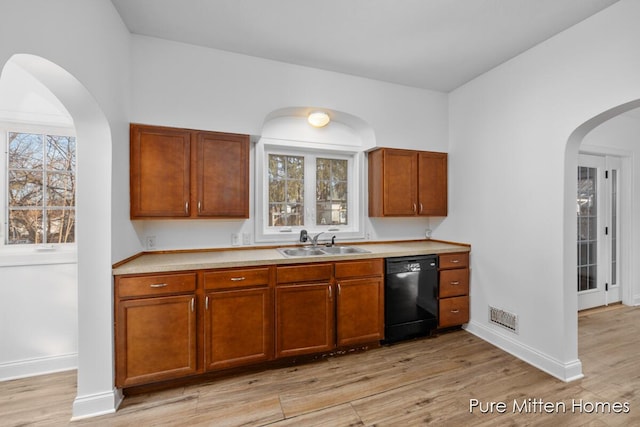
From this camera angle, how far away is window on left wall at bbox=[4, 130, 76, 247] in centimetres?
235

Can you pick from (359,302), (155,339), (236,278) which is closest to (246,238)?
(236,278)

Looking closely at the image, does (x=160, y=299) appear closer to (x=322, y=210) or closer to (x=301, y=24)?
(x=322, y=210)

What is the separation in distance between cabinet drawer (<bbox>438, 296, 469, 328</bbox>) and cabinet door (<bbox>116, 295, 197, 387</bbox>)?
2.44 metres

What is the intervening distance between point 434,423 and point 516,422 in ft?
1.76

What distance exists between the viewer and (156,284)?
206 cm

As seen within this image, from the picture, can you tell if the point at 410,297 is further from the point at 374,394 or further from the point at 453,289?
the point at 374,394

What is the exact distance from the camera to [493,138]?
113 inches

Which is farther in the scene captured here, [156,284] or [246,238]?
[246,238]

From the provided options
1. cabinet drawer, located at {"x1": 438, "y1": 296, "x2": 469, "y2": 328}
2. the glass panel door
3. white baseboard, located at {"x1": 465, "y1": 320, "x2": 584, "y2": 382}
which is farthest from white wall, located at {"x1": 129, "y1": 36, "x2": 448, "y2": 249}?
the glass panel door

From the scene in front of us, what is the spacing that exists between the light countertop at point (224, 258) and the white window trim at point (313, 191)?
0.90ft

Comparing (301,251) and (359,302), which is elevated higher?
(301,251)

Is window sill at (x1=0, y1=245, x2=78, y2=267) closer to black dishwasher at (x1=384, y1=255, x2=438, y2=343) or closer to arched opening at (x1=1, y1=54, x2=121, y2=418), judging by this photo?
arched opening at (x1=1, y1=54, x2=121, y2=418)

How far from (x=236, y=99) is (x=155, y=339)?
6.99 feet

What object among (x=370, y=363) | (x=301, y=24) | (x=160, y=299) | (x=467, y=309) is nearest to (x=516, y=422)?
(x=370, y=363)
